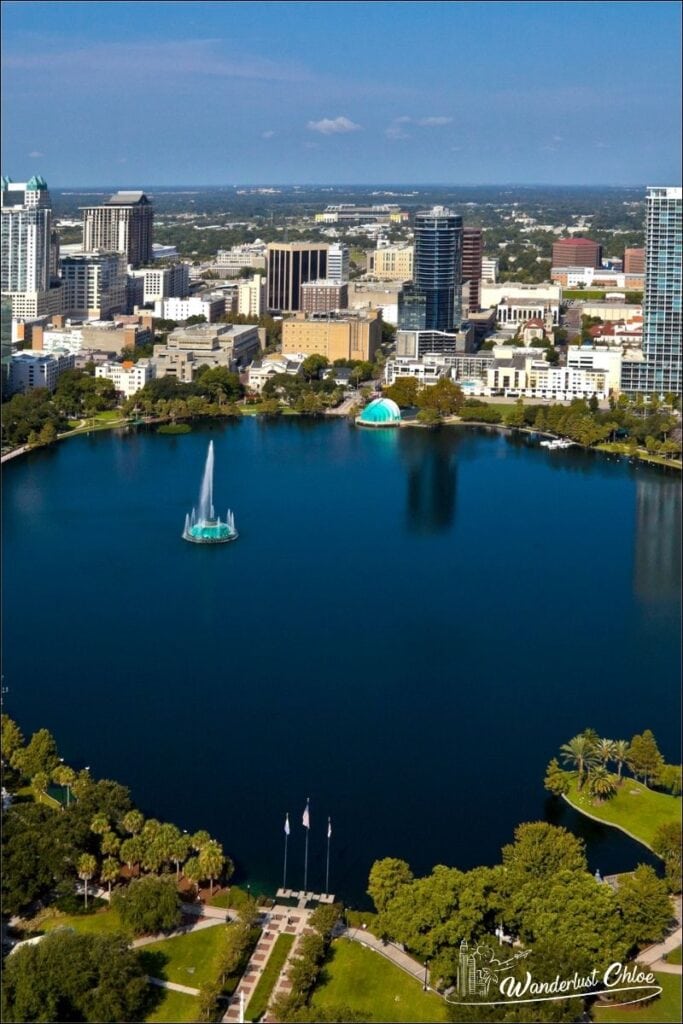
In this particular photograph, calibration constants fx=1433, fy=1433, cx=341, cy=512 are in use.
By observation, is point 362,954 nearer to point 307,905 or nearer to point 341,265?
point 307,905

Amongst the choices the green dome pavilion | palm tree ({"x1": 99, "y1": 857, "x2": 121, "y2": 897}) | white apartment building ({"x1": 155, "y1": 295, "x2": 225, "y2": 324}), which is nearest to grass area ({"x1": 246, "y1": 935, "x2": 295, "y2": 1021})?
palm tree ({"x1": 99, "y1": 857, "x2": 121, "y2": 897})

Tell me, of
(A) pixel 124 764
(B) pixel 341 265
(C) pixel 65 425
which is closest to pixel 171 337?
A: (C) pixel 65 425

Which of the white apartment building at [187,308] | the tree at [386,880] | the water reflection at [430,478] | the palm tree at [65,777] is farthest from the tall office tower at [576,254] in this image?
the tree at [386,880]

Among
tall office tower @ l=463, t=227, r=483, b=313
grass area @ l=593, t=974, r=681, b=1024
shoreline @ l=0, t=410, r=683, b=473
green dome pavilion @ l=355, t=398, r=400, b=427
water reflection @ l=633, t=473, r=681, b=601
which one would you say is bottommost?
grass area @ l=593, t=974, r=681, b=1024

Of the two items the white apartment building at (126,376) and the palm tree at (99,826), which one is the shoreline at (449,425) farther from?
the palm tree at (99,826)

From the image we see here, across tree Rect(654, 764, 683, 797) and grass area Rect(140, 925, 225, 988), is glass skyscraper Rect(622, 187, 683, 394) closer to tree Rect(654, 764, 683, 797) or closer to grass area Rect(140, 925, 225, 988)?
tree Rect(654, 764, 683, 797)
